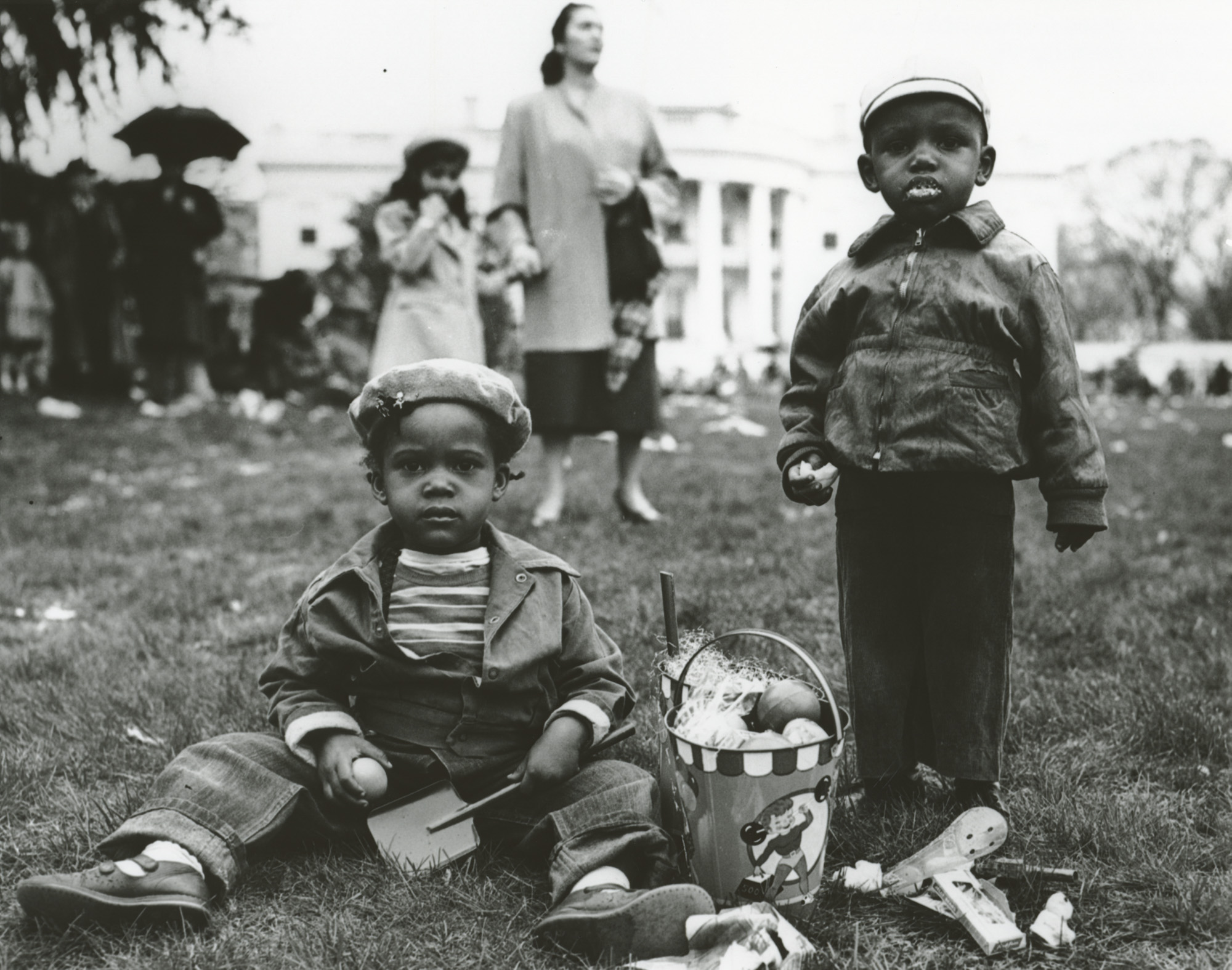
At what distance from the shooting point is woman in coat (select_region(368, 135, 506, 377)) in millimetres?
5977

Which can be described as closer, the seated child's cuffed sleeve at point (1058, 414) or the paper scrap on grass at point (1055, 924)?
the paper scrap on grass at point (1055, 924)

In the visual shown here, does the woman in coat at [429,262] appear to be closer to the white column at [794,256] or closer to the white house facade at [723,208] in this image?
the white house facade at [723,208]

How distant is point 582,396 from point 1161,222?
37.7m

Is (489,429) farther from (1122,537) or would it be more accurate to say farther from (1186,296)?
(1186,296)

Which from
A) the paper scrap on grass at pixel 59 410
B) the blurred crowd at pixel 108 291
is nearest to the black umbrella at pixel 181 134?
the blurred crowd at pixel 108 291

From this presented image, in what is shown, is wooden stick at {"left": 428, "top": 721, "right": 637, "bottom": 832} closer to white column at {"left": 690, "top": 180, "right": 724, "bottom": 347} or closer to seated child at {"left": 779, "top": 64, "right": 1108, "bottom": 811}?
seated child at {"left": 779, "top": 64, "right": 1108, "bottom": 811}

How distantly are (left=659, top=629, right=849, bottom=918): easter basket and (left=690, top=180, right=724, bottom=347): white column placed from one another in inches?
1527

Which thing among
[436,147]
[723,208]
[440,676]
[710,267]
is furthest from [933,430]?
[723,208]

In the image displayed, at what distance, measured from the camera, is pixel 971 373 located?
2.34 metres

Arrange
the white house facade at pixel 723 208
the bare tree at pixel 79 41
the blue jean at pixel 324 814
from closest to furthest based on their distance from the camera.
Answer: the blue jean at pixel 324 814
the bare tree at pixel 79 41
the white house facade at pixel 723 208

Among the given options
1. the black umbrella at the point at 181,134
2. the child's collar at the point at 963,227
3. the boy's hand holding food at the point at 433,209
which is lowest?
the child's collar at the point at 963,227

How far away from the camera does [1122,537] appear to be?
18.4 ft

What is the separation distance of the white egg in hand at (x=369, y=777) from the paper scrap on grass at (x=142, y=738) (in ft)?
2.86

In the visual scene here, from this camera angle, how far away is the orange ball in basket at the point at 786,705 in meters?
2.20
